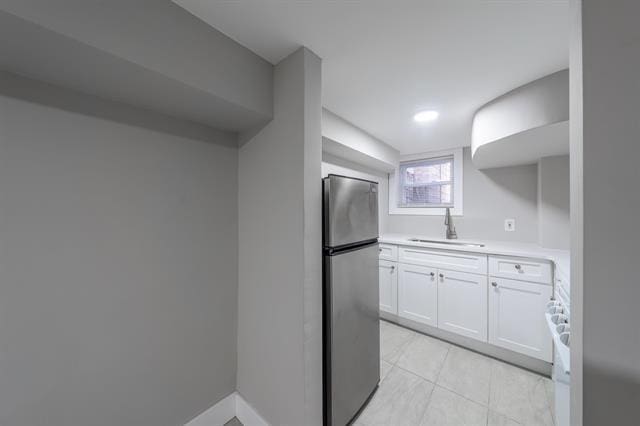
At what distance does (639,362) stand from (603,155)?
1.36 feet

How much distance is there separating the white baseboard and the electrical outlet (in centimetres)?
296

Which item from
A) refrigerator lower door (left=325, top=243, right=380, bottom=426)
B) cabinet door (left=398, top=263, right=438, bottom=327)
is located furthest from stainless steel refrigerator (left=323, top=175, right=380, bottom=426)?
cabinet door (left=398, top=263, right=438, bottom=327)

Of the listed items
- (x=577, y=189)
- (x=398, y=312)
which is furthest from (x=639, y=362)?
(x=398, y=312)

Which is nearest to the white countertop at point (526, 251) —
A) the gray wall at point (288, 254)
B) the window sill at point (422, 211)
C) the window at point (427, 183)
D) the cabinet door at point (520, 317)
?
the cabinet door at point (520, 317)

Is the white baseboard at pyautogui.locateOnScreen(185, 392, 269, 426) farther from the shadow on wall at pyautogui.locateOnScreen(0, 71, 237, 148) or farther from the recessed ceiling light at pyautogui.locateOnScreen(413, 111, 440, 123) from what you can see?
the recessed ceiling light at pyautogui.locateOnScreen(413, 111, 440, 123)

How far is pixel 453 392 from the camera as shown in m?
1.61

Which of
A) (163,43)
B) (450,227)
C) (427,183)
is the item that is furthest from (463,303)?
(163,43)

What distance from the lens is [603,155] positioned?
0.47m

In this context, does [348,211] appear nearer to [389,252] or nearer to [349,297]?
[349,297]

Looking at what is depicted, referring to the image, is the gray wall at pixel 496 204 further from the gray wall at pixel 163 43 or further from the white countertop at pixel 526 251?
the gray wall at pixel 163 43

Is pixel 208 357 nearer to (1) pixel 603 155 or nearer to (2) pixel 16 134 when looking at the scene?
(2) pixel 16 134

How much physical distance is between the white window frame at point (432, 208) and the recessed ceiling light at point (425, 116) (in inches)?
43.8

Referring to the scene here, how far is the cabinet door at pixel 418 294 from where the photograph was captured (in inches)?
90.6

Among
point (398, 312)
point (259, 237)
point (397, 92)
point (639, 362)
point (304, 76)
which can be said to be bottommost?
point (398, 312)
